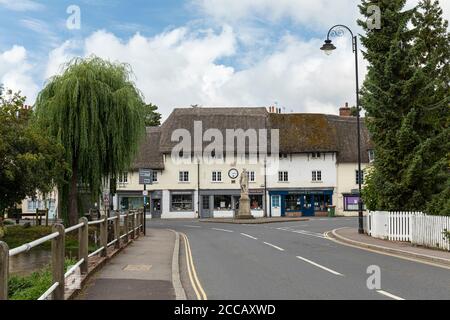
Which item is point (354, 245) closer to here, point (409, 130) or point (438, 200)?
point (438, 200)

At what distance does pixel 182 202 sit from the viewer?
6238 cm

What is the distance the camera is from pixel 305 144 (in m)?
63.0

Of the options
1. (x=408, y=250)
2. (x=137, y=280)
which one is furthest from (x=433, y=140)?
(x=137, y=280)

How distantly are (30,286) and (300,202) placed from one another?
53.0 metres

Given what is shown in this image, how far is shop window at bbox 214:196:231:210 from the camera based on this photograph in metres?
62.1

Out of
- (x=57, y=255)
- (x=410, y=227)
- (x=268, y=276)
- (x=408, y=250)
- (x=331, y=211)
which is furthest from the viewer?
(x=331, y=211)

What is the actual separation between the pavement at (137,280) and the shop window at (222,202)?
44.2 meters

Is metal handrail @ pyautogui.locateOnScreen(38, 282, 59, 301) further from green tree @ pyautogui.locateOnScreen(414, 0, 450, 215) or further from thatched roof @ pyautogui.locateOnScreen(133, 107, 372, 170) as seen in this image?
thatched roof @ pyautogui.locateOnScreen(133, 107, 372, 170)

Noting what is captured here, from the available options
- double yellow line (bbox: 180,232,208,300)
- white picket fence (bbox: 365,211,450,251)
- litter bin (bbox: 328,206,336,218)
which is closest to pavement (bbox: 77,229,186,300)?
double yellow line (bbox: 180,232,208,300)

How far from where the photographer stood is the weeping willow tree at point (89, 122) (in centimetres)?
2805

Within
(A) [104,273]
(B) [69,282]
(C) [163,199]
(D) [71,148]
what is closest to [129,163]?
(D) [71,148]

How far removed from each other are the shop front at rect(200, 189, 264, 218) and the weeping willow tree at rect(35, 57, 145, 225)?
32.2 m

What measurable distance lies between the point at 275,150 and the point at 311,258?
45930 millimetres

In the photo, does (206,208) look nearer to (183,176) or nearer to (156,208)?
(183,176)
